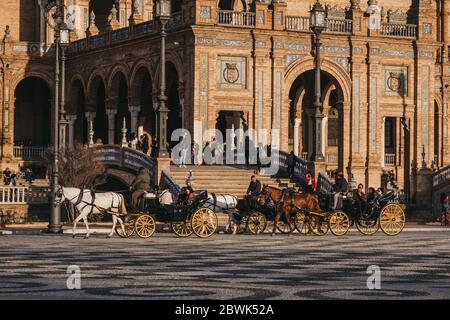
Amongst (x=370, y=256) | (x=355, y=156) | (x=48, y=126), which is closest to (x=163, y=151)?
(x=355, y=156)

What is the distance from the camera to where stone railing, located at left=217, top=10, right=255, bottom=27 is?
183 ft

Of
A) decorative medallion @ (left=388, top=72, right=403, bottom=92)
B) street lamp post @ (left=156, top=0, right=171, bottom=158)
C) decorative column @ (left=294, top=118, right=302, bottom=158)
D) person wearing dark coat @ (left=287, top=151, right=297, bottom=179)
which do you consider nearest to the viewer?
street lamp post @ (left=156, top=0, right=171, bottom=158)

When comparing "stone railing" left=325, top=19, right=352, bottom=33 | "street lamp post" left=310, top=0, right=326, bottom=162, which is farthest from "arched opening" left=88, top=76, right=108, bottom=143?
"street lamp post" left=310, top=0, right=326, bottom=162

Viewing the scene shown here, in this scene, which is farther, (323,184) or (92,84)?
(92,84)

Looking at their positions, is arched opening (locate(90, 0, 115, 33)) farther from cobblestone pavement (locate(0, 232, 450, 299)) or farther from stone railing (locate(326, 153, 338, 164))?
cobblestone pavement (locate(0, 232, 450, 299))

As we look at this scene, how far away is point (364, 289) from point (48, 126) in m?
58.3

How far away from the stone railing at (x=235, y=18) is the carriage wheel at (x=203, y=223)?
68.2ft

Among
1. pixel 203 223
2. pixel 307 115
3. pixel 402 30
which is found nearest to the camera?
pixel 203 223

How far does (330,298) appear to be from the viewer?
1641 centimetres

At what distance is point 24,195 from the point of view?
177ft

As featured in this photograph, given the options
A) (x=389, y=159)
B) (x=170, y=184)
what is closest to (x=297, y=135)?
(x=389, y=159)

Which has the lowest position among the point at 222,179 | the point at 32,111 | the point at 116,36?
the point at 222,179

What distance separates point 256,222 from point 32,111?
3939cm

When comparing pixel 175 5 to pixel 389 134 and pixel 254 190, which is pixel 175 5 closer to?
pixel 389 134
